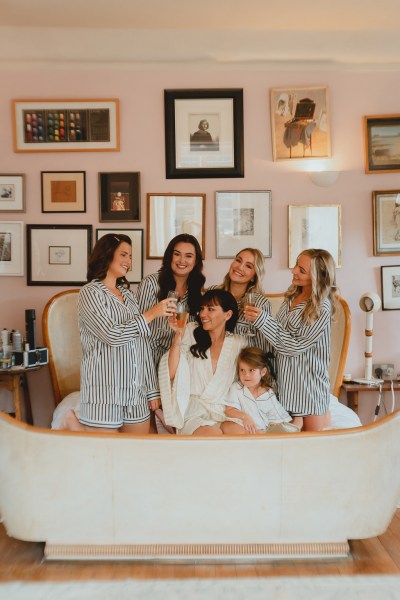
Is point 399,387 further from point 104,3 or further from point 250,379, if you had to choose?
point 104,3

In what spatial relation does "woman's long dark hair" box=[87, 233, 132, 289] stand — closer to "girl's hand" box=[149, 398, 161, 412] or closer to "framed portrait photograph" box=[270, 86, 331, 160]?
"girl's hand" box=[149, 398, 161, 412]

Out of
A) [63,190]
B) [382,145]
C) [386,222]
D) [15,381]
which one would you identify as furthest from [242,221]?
[15,381]

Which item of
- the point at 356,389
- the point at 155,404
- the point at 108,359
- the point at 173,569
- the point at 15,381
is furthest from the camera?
the point at 356,389

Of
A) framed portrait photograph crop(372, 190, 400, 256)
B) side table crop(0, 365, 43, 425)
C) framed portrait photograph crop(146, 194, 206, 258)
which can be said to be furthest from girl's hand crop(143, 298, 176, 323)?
framed portrait photograph crop(372, 190, 400, 256)

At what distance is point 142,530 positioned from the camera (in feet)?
8.00

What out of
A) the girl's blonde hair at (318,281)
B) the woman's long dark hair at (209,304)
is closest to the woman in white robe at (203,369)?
the woman's long dark hair at (209,304)

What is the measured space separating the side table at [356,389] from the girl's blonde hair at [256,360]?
1.12m

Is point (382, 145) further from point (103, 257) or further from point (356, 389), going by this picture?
point (103, 257)

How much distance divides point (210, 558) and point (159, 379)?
2.88ft

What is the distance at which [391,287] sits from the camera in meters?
4.16

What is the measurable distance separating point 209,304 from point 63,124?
1.99m

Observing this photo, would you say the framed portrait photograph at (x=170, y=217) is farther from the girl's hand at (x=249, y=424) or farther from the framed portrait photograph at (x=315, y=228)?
the girl's hand at (x=249, y=424)

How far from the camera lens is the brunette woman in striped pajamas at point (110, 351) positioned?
2.72 meters

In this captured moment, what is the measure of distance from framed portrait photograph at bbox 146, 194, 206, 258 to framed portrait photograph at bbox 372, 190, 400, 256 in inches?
49.6
